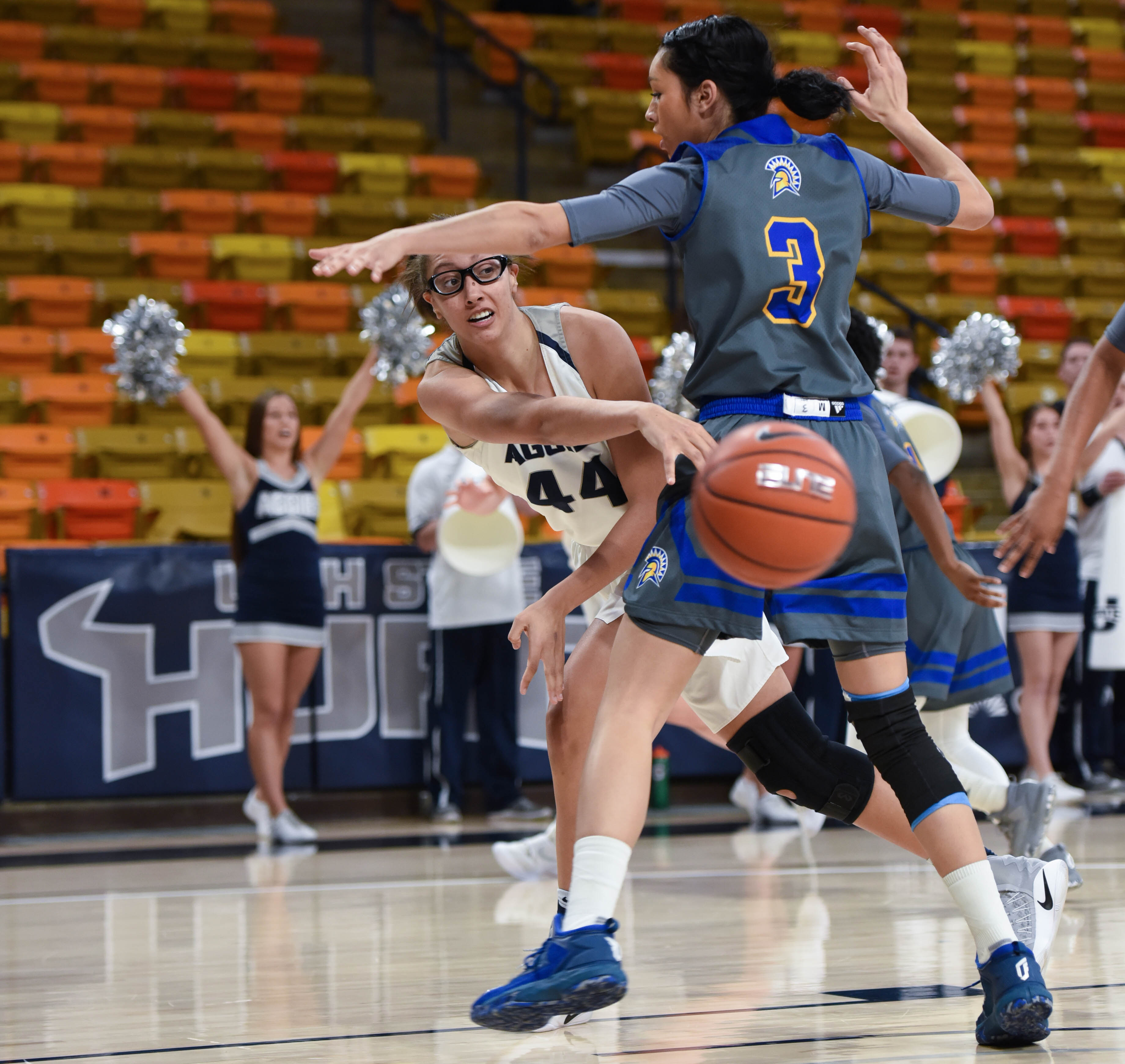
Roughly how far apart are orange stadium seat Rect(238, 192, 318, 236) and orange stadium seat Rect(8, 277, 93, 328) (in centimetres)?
153

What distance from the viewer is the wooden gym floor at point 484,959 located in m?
2.61

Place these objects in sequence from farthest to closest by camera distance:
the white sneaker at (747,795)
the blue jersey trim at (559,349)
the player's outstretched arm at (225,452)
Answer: the white sneaker at (747,795), the player's outstretched arm at (225,452), the blue jersey trim at (559,349)

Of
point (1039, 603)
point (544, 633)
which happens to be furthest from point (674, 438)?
point (1039, 603)

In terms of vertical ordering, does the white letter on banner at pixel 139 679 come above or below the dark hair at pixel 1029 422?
below

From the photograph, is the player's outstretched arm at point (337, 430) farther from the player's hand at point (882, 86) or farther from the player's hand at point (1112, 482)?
the player's hand at point (882, 86)

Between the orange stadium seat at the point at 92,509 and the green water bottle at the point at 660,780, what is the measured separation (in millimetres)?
3081

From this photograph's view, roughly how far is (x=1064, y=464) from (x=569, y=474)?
1070 mm

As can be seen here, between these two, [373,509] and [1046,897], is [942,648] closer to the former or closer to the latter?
[1046,897]

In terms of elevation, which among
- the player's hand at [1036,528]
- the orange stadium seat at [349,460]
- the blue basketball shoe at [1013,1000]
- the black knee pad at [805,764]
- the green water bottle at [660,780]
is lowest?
the green water bottle at [660,780]

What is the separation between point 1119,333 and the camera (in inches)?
126

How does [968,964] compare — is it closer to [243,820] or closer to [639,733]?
[639,733]

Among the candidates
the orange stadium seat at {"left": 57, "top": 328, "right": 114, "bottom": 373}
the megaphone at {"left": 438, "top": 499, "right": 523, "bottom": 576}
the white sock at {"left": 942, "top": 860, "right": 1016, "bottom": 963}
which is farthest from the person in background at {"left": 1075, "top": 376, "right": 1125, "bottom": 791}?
the orange stadium seat at {"left": 57, "top": 328, "right": 114, "bottom": 373}

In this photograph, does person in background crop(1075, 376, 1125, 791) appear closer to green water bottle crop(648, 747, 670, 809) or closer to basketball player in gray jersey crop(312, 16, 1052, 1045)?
green water bottle crop(648, 747, 670, 809)

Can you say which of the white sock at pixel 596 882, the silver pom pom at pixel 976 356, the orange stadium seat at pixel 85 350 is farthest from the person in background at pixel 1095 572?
the orange stadium seat at pixel 85 350
